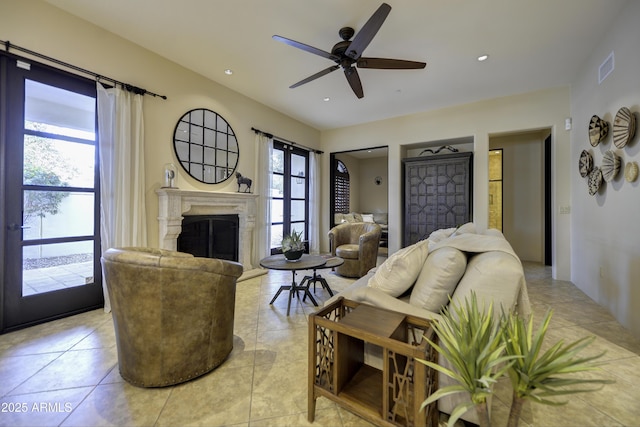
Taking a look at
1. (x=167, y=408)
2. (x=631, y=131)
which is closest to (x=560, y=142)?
(x=631, y=131)

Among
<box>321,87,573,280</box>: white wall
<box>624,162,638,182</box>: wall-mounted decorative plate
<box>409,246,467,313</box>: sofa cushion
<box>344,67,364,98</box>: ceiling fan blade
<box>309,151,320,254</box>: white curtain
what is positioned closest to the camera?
<box>409,246,467,313</box>: sofa cushion

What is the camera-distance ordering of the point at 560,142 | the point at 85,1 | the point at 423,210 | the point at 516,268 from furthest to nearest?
the point at 423,210, the point at 560,142, the point at 85,1, the point at 516,268

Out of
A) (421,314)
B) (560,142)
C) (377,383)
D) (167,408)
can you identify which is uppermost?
(560,142)

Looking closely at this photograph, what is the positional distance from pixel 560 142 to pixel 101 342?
20.8ft

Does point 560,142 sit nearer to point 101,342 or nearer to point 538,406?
point 538,406

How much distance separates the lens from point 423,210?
5219 mm

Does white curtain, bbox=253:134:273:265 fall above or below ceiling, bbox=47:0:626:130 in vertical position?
below

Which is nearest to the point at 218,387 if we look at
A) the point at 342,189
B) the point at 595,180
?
the point at 595,180

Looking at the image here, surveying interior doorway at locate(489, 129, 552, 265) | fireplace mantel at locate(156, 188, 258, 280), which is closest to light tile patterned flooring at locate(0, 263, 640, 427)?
fireplace mantel at locate(156, 188, 258, 280)

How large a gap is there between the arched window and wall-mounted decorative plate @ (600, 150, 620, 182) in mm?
5134

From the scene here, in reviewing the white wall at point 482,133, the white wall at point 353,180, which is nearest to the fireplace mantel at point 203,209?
the white wall at point 482,133

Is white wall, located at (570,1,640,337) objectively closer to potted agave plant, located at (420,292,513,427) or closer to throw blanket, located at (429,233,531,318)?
throw blanket, located at (429,233,531,318)

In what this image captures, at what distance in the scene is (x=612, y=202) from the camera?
2721 millimetres

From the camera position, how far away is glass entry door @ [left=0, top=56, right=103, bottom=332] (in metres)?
2.37
